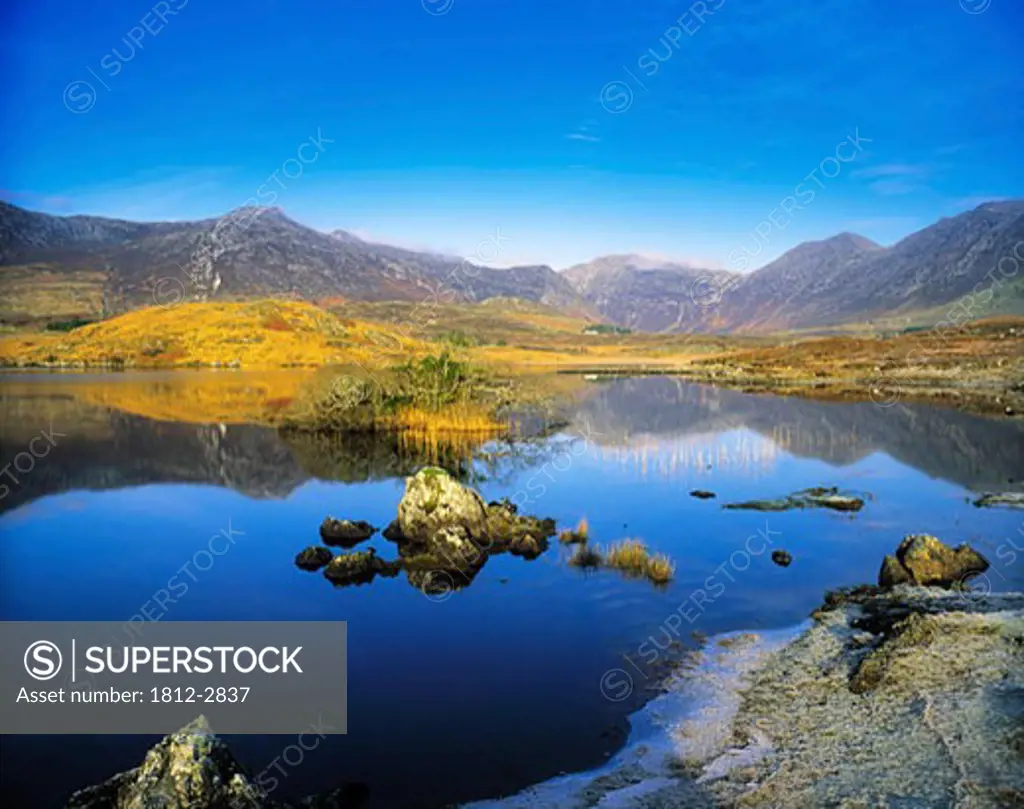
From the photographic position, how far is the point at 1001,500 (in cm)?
2153

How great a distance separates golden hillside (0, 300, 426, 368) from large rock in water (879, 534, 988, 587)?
221 feet

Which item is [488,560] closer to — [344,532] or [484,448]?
[344,532]

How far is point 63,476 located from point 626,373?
64305 mm

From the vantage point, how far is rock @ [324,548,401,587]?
15258 millimetres

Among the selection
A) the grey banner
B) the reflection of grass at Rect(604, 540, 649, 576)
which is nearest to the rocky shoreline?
the grey banner

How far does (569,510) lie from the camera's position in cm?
2098

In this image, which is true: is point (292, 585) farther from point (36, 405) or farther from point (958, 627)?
point (36, 405)

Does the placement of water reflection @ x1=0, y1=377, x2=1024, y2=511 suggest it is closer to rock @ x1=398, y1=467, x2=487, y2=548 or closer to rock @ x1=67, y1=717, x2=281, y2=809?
rock @ x1=398, y1=467, x2=487, y2=548

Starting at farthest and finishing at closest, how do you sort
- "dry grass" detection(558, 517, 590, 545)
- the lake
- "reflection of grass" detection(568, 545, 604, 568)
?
1. "dry grass" detection(558, 517, 590, 545)
2. "reflection of grass" detection(568, 545, 604, 568)
3. the lake

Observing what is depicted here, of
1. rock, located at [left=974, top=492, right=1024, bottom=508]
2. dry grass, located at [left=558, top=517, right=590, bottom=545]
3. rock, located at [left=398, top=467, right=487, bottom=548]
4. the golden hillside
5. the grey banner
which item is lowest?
the grey banner

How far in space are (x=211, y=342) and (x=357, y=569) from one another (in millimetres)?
81509

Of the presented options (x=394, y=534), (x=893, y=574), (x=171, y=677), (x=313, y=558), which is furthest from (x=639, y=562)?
(x=171, y=677)

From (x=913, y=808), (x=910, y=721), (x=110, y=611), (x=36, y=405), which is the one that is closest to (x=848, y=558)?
(x=910, y=721)

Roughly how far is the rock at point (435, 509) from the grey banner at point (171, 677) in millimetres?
4750
